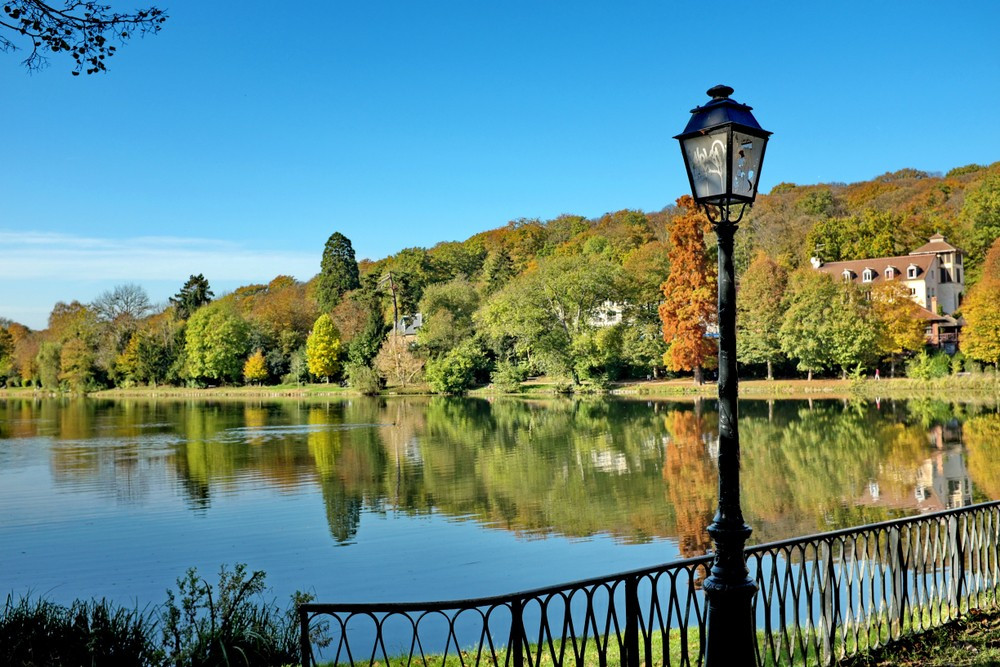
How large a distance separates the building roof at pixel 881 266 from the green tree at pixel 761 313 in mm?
11112

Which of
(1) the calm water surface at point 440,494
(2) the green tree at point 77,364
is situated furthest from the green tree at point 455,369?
(2) the green tree at point 77,364

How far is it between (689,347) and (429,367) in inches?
808

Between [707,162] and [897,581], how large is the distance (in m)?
4.02

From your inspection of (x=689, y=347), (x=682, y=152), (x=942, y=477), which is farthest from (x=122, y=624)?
(x=689, y=347)

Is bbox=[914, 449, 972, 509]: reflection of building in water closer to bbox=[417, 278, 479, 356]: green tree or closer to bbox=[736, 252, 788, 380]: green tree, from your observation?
bbox=[736, 252, 788, 380]: green tree

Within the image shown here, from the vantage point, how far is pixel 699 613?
618 cm

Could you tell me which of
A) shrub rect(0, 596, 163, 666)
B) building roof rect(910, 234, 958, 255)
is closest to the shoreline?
building roof rect(910, 234, 958, 255)

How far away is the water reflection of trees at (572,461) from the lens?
17.3 metres

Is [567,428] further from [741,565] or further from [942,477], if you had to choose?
[741,565]

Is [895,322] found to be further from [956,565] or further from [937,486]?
[956,565]

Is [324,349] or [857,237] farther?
[857,237]

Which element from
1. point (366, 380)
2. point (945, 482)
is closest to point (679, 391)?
point (366, 380)

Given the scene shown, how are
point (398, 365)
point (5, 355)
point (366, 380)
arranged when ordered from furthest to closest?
point (5, 355) → point (398, 365) → point (366, 380)

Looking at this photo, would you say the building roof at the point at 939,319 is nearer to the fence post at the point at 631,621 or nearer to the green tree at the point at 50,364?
the fence post at the point at 631,621
